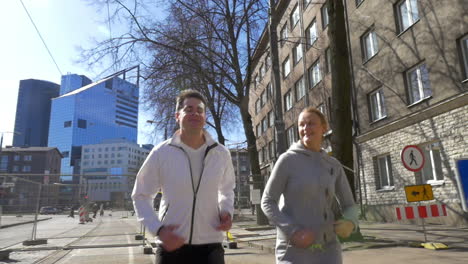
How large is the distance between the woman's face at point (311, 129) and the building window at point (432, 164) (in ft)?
42.4

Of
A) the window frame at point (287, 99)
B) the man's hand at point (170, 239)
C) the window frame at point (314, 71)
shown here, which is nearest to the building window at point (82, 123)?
the window frame at point (287, 99)

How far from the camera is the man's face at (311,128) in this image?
101 inches

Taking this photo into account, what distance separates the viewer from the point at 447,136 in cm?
1294

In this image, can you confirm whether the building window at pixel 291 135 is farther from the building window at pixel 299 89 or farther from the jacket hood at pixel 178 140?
the jacket hood at pixel 178 140

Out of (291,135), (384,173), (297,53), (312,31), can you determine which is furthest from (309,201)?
(291,135)

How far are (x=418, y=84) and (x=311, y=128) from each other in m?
14.3

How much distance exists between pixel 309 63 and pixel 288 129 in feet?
24.4

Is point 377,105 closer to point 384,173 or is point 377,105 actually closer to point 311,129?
point 384,173

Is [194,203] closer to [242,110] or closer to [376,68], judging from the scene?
[242,110]

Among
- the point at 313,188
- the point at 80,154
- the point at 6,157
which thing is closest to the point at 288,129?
the point at 313,188

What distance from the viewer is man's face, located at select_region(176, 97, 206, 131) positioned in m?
2.36

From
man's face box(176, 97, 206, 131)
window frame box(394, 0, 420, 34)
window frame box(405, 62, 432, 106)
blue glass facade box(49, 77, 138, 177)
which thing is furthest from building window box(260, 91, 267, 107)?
blue glass facade box(49, 77, 138, 177)

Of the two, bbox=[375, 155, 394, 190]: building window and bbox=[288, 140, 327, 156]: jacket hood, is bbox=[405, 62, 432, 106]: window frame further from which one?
bbox=[288, 140, 327, 156]: jacket hood

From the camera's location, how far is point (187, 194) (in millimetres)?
2201
